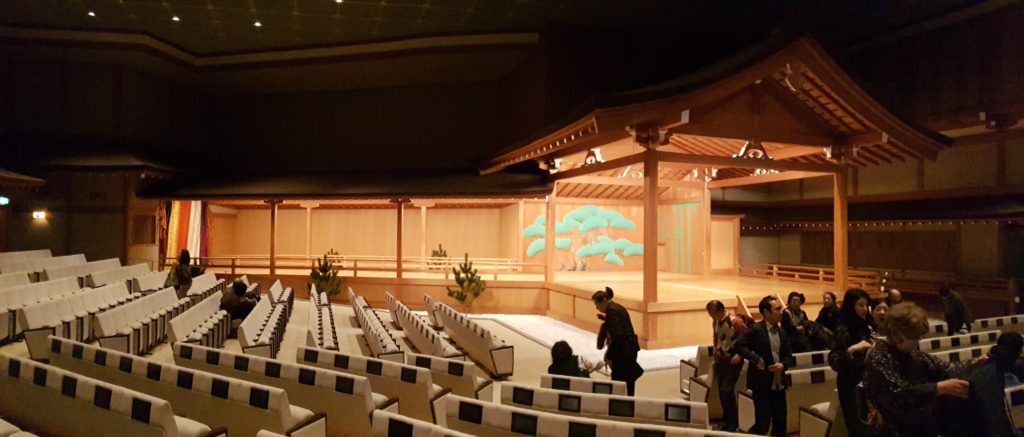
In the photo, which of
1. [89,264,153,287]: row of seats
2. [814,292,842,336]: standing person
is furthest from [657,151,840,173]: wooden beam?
[89,264,153,287]: row of seats

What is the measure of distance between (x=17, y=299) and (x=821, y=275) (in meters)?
18.0

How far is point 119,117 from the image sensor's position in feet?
54.3

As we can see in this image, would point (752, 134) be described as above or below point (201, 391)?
above

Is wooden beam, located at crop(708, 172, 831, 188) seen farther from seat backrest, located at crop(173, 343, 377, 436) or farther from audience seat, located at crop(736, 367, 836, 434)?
seat backrest, located at crop(173, 343, 377, 436)

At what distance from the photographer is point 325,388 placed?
4160mm

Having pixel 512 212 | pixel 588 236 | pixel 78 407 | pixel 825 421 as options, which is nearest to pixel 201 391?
pixel 78 407

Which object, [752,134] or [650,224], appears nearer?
[650,224]

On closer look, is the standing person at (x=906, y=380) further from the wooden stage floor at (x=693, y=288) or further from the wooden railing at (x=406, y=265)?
the wooden railing at (x=406, y=265)

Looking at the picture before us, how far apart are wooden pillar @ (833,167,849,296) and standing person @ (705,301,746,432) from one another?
797 centimetres

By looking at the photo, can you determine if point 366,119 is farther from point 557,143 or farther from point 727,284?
point 727,284

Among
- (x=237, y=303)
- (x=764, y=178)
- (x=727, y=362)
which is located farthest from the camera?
(x=764, y=178)

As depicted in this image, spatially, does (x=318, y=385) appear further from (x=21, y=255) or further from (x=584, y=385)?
(x=21, y=255)

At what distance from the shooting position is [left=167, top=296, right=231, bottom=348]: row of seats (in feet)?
20.9

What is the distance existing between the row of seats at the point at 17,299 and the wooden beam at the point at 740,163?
1006 centimetres
